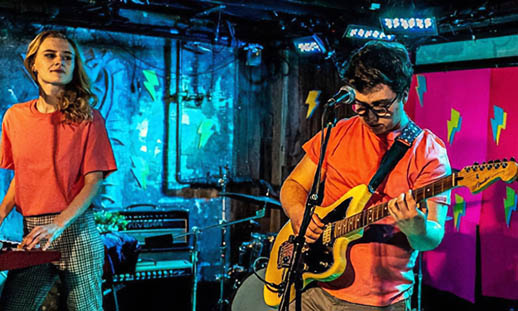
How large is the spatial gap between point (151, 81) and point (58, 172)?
4261 millimetres

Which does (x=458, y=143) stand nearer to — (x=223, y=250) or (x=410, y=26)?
(x=410, y=26)

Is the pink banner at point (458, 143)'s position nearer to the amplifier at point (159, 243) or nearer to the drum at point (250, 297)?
the drum at point (250, 297)

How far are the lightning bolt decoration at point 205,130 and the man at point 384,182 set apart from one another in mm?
4824

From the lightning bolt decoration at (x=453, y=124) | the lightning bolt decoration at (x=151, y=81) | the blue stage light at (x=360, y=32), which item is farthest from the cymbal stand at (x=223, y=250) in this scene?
the lightning bolt decoration at (x=453, y=124)

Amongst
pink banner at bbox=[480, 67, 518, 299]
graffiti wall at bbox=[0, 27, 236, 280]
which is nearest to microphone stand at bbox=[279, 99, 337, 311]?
pink banner at bbox=[480, 67, 518, 299]

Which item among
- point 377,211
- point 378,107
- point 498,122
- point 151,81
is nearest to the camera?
point 377,211

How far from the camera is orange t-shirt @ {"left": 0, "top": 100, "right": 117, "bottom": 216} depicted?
296cm

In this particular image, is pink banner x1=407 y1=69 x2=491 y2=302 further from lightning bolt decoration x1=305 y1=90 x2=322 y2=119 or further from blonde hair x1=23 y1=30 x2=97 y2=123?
blonde hair x1=23 y1=30 x2=97 y2=123

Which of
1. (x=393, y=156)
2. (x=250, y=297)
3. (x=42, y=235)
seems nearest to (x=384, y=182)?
(x=393, y=156)

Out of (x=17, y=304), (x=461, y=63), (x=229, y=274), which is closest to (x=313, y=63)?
(x=461, y=63)

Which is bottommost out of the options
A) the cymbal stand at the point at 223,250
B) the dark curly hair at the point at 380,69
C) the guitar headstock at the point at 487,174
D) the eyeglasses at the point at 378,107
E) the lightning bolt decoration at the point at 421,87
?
the cymbal stand at the point at 223,250

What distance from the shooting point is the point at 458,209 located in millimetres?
5758

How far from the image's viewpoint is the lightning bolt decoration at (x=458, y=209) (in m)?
5.70

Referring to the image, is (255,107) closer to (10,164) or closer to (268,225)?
(268,225)
